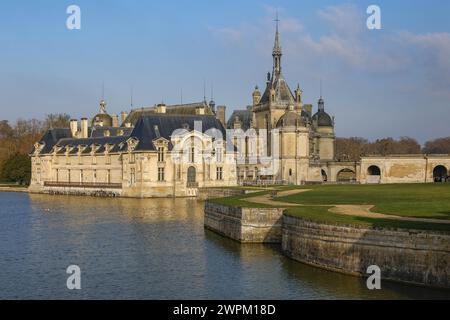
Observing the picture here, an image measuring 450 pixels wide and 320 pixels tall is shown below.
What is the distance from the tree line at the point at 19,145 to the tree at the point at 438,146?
3662 inches

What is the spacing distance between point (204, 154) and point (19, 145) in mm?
58794

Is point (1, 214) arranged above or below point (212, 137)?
below

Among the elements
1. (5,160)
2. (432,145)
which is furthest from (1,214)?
(432,145)

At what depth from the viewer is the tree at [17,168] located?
104000mm

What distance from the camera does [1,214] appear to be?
2160 inches

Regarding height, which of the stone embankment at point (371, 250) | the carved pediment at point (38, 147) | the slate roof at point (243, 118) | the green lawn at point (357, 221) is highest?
the slate roof at point (243, 118)

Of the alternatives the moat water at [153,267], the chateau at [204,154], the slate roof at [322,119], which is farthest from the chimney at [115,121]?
the moat water at [153,267]

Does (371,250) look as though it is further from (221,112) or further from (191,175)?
(221,112)

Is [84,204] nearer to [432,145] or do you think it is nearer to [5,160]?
[5,160]

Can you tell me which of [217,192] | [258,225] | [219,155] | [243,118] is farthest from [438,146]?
[258,225]

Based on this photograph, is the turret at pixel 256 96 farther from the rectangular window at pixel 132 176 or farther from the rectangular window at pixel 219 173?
the rectangular window at pixel 132 176

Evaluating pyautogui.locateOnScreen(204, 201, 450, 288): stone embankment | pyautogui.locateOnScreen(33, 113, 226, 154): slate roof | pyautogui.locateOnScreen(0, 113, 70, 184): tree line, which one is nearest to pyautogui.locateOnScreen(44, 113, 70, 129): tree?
pyautogui.locateOnScreen(0, 113, 70, 184): tree line
